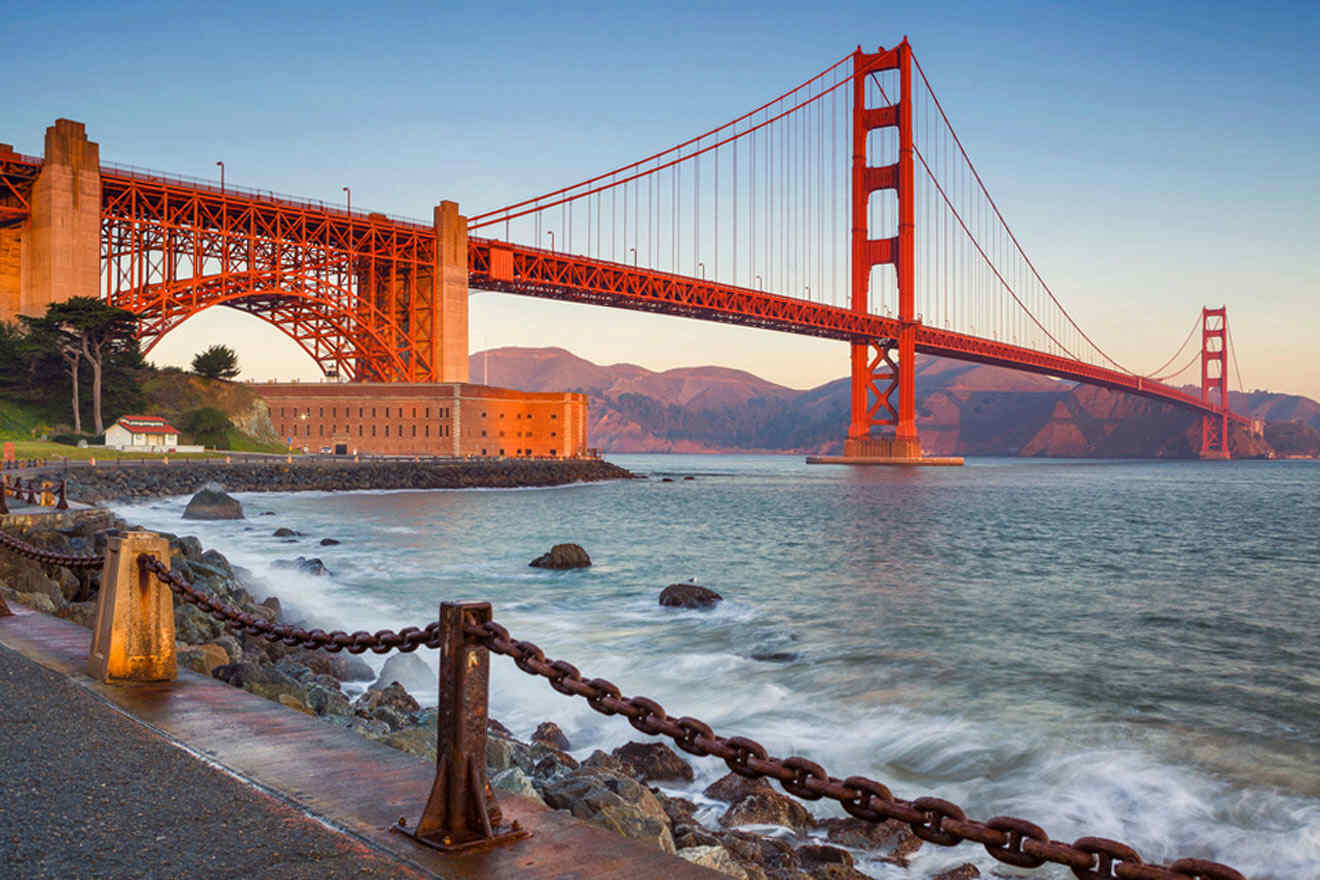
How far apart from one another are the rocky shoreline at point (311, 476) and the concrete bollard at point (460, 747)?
98.8ft

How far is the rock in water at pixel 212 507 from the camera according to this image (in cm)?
3077

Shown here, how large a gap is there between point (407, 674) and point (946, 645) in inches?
307

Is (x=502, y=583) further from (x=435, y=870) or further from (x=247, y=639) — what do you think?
(x=435, y=870)

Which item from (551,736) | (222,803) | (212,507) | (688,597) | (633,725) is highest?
(633,725)

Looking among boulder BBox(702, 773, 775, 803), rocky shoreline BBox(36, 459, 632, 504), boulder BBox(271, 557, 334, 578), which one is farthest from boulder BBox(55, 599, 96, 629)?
rocky shoreline BBox(36, 459, 632, 504)

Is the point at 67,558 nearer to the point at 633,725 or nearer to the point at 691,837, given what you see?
the point at 691,837

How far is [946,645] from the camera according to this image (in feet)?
47.1

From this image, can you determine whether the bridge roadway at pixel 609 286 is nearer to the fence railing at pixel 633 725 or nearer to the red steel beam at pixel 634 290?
the red steel beam at pixel 634 290

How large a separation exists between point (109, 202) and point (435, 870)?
218 ft

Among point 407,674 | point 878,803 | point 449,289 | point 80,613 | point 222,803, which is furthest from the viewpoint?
point 449,289

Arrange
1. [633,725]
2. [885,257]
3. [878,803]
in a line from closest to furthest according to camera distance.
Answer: [878,803], [633,725], [885,257]

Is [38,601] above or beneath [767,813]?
above

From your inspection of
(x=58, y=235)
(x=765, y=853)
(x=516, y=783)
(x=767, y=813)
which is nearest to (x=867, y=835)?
(x=767, y=813)

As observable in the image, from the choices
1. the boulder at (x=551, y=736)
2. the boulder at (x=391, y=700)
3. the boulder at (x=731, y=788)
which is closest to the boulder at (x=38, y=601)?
the boulder at (x=391, y=700)
